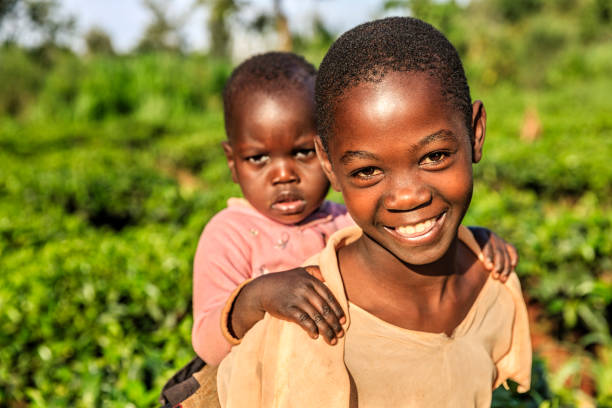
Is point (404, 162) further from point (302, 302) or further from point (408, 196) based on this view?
point (302, 302)

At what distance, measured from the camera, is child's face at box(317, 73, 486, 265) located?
4.00 feet

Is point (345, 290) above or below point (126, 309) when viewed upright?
above

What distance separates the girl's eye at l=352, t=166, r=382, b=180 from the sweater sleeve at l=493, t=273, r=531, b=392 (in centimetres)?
71

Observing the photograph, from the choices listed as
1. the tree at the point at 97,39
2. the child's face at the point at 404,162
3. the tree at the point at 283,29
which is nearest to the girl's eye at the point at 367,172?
the child's face at the point at 404,162

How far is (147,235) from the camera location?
404 cm

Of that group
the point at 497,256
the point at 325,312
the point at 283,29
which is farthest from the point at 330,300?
the point at 283,29

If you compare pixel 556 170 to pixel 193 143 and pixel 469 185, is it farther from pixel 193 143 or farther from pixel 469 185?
pixel 193 143

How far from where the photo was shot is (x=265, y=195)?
182 centimetres

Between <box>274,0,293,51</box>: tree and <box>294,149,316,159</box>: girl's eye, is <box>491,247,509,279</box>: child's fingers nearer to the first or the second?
<box>294,149,316,159</box>: girl's eye

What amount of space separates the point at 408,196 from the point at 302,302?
359 millimetres

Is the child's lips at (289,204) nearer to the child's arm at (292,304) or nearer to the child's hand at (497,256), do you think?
the child's arm at (292,304)

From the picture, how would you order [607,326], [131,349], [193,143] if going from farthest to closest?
[193,143]
[607,326]
[131,349]

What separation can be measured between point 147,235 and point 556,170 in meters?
4.36

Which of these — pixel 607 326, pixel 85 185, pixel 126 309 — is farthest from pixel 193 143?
pixel 607 326
